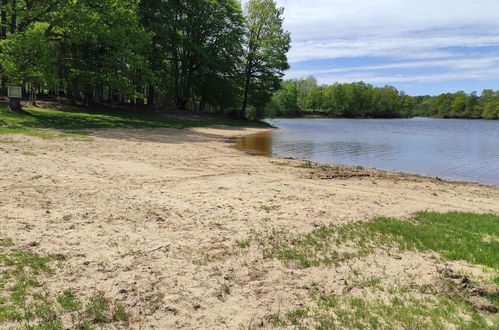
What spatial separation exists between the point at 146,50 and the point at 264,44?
1942cm

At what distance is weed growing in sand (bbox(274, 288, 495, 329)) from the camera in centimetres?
410

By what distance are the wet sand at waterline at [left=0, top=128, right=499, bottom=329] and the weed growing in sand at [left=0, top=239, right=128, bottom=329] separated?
171mm

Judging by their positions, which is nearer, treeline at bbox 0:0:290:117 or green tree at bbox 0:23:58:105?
green tree at bbox 0:23:58:105

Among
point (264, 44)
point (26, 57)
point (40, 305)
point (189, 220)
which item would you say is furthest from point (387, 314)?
point (264, 44)

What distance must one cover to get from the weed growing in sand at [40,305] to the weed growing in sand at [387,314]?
6.16 ft

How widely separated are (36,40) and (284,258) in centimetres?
2152

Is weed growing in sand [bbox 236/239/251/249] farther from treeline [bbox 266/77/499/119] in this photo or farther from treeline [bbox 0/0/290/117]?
treeline [bbox 266/77/499/119]

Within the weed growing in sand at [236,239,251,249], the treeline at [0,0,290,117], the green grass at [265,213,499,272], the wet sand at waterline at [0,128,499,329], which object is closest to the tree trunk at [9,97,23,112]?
the treeline at [0,0,290,117]

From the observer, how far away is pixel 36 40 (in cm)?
2144

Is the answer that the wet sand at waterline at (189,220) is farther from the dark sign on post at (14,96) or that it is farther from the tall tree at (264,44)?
the tall tree at (264,44)

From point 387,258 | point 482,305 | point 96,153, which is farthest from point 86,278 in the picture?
point 96,153

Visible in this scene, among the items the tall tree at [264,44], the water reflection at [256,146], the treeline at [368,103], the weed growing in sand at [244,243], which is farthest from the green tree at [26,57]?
the treeline at [368,103]

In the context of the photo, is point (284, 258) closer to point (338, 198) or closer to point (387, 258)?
point (387, 258)

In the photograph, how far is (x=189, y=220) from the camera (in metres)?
7.53
